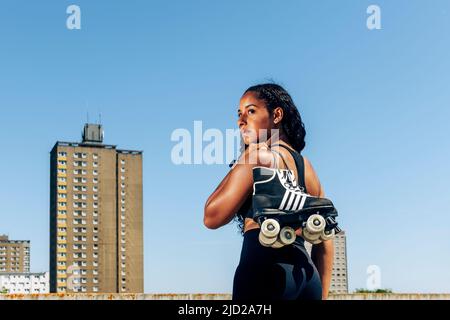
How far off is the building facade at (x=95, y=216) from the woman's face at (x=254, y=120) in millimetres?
79132

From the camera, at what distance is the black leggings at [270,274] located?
42.0 ft

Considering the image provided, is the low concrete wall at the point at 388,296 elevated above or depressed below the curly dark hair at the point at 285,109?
below

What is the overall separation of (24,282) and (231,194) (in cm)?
13273

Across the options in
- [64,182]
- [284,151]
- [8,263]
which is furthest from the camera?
[8,263]

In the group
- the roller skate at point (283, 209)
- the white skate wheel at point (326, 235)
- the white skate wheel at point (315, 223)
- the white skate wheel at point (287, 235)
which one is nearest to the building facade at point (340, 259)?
the white skate wheel at point (326, 235)

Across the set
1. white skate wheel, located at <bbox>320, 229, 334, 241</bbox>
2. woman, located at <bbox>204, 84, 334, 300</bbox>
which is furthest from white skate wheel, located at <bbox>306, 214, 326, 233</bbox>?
woman, located at <bbox>204, 84, 334, 300</bbox>

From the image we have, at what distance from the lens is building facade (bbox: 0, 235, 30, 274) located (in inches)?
7293

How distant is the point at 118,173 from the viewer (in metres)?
97.3

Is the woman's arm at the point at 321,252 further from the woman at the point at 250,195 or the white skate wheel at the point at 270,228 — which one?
the white skate wheel at the point at 270,228

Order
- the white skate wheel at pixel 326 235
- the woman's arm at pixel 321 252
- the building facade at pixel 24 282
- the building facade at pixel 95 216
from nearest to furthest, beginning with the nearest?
the white skate wheel at pixel 326 235
the woman's arm at pixel 321 252
the building facade at pixel 95 216
the building facade at pixel 24 282

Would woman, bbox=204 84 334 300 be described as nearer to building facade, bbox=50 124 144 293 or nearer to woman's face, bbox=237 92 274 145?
woman's face, bbox=237 92 274 145

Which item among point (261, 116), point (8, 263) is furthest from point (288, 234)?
point (8, 263)
